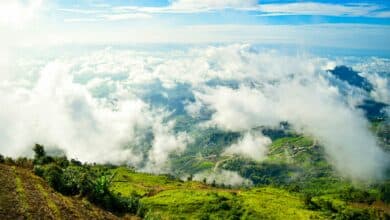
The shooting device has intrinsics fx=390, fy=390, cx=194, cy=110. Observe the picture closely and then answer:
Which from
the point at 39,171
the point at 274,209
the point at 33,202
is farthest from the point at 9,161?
the point at 274,209

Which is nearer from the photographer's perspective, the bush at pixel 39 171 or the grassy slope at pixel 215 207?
the bush at pixel 39 171

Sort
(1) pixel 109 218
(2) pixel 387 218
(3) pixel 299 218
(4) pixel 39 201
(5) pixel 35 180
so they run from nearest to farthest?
(4) pixel 39 201, (1) pixel 109 218, (5) pixel 35 180, (3) pixel 299 218, (2) pixel 387 218

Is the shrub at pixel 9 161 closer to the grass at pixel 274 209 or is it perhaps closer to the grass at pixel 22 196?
the grass at pixel 22 196

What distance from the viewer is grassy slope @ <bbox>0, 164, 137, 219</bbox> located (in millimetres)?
46675

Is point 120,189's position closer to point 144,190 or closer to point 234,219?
point 144,190

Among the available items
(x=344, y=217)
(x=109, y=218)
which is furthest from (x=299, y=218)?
(x=109, y=218)

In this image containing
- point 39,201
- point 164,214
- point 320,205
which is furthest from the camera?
point 320,205

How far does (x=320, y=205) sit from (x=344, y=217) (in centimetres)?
2019

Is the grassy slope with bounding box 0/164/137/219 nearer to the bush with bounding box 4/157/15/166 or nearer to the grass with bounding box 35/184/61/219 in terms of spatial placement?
the grass with bounding box 35/184/61/219

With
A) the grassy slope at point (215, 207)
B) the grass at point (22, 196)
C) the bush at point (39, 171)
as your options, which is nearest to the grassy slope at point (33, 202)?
the grass at point (22, 196)

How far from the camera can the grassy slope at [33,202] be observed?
46.7 meters

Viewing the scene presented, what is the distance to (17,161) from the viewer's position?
71688mm

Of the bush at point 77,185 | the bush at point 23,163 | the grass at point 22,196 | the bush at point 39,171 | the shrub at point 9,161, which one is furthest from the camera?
the bush at point 23,163

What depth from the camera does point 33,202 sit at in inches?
1983
